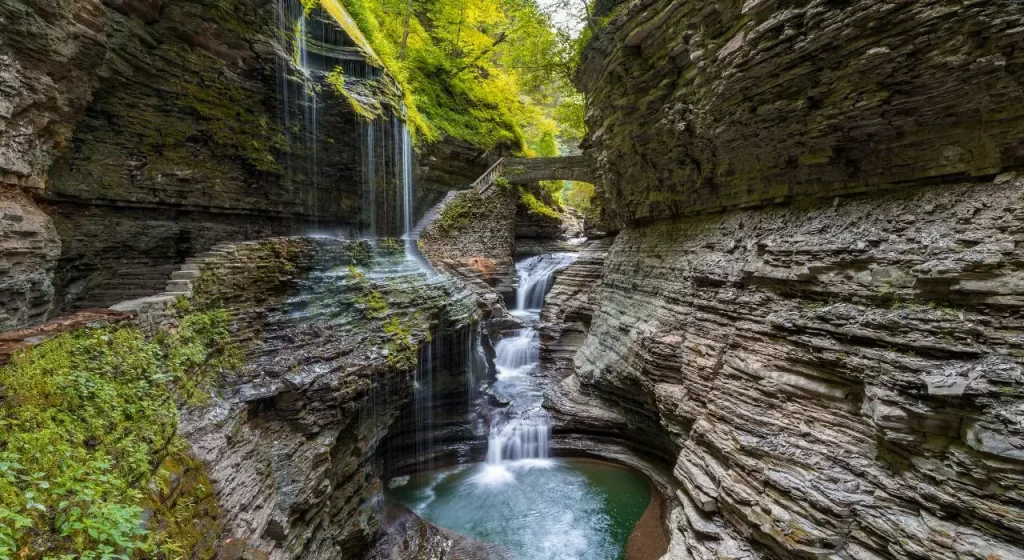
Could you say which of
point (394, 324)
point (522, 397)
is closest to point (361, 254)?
point (394, 324)

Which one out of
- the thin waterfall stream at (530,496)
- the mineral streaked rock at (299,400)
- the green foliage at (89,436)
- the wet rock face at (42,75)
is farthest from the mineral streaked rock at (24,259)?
the thin waterfall stream at (530,496)

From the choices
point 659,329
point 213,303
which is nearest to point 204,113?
point 213,303

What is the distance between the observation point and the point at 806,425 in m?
5.41

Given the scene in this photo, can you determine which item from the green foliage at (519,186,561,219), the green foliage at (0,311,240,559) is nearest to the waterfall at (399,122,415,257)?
the green foliage at (519,186,561,219)

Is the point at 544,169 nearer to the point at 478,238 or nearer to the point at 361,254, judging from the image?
the point at 478,238

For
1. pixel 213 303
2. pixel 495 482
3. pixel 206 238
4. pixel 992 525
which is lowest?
pixel 495 482

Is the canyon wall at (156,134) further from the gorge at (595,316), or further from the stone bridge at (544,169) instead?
the stone bridge at (544,169)

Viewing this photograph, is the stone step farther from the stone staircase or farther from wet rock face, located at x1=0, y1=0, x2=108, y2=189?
wet rock face, located at x1=0, y1=0, x2=108, y2=189

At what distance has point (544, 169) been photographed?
70.7ft

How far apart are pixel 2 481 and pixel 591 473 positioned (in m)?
10.1

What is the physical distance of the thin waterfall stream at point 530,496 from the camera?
8.09 m

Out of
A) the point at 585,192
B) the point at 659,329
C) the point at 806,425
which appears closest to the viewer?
the point at 806,425

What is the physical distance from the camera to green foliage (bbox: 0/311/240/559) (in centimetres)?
298

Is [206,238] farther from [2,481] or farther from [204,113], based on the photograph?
[2,481]
